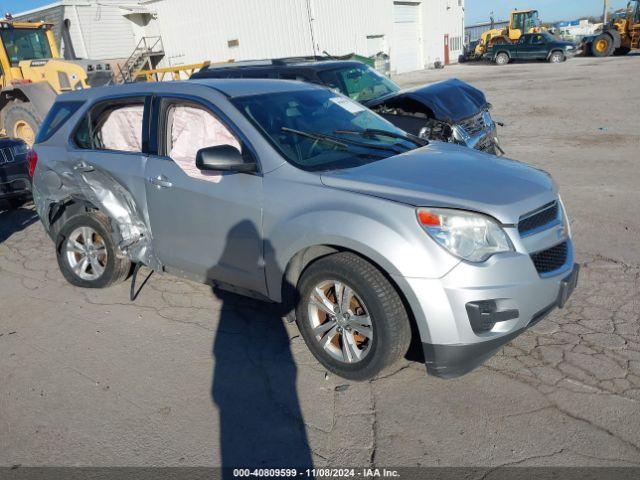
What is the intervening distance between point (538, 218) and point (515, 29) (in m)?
39.3

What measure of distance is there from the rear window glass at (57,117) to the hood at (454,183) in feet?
9.91

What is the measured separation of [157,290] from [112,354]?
111 cm

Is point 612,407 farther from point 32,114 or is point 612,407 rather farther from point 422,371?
point 32,114

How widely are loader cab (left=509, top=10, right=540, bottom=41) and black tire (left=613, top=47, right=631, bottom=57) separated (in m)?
6.74

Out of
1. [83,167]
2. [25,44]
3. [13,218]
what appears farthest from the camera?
[25,44]

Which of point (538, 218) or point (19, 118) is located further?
point (19, 118)

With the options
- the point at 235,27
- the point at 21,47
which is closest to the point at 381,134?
the point at 21,47

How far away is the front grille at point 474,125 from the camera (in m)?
6.91

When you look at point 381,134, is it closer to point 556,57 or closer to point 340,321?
point 340,321

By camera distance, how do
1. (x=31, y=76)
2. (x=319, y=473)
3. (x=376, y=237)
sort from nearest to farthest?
(x=319, y=473)
(x=376, y=237)
(x=31, y=76)

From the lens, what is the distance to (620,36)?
30297mm

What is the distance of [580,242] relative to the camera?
5227 mm

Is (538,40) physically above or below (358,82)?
below

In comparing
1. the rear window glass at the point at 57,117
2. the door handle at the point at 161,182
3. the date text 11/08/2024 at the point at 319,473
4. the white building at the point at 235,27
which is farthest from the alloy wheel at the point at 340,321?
the white building at the point at 235,27
